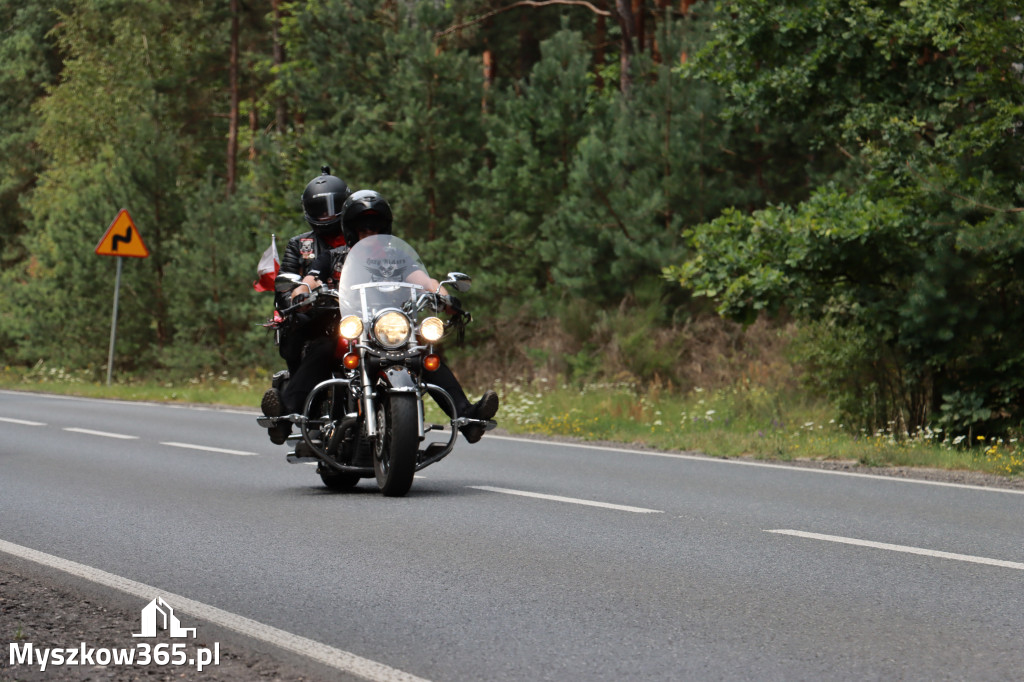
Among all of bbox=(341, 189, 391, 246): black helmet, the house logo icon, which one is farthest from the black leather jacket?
the house logo icon

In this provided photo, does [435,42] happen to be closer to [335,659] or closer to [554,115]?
[554,115]

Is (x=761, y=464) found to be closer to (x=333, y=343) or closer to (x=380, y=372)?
(x=333, y=343)

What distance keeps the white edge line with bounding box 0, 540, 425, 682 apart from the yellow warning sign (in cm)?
2293

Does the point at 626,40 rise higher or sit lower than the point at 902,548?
Result: higher

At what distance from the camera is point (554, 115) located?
2608cm

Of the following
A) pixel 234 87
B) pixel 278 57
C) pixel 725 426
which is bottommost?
pixel 725 426

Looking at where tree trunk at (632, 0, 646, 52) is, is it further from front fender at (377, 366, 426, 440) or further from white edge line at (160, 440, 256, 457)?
front fender at (377, 366, 426, 440)

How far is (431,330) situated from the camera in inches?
370

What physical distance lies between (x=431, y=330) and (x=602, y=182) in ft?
45.6

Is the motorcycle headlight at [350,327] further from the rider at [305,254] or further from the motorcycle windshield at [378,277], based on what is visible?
the rider at [305,254]

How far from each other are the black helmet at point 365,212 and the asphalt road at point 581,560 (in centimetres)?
195

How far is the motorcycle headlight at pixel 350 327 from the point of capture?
9250mm

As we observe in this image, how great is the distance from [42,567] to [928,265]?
9.48 m

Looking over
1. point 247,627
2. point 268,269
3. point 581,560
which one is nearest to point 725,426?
point 268,269
